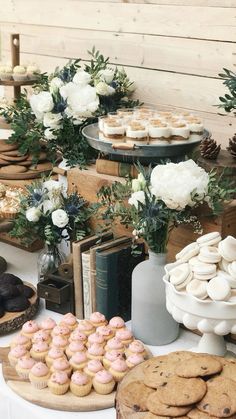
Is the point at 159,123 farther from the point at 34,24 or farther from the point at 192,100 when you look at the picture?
the point at 34,24

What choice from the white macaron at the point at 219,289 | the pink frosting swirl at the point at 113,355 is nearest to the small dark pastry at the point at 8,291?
the pink frosting swirl at the point at 113,355

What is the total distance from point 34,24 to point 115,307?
1.44 metres

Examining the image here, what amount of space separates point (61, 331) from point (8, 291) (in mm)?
242

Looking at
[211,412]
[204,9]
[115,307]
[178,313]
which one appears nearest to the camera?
[211,412]

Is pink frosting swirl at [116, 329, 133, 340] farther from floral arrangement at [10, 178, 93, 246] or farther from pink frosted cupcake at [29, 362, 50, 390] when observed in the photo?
floral arrangement at [10, 178, 93, 246]

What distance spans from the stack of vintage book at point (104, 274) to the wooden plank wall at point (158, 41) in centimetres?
61

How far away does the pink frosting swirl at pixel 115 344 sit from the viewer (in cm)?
143

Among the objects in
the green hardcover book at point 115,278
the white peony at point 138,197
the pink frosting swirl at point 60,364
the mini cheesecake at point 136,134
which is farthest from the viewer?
the mini cheesecake at point 136,134

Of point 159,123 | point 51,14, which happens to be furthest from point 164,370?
point 51,14

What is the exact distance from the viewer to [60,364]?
1.37 m

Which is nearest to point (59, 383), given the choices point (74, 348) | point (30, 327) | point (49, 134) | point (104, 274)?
point (74, 348)

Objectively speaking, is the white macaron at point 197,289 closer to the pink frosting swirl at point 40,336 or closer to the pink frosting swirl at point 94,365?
the pink frosting swirl at point 94,365

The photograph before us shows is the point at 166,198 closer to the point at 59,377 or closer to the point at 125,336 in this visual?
the point at 125,336

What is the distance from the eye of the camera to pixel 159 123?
5.68 feet
